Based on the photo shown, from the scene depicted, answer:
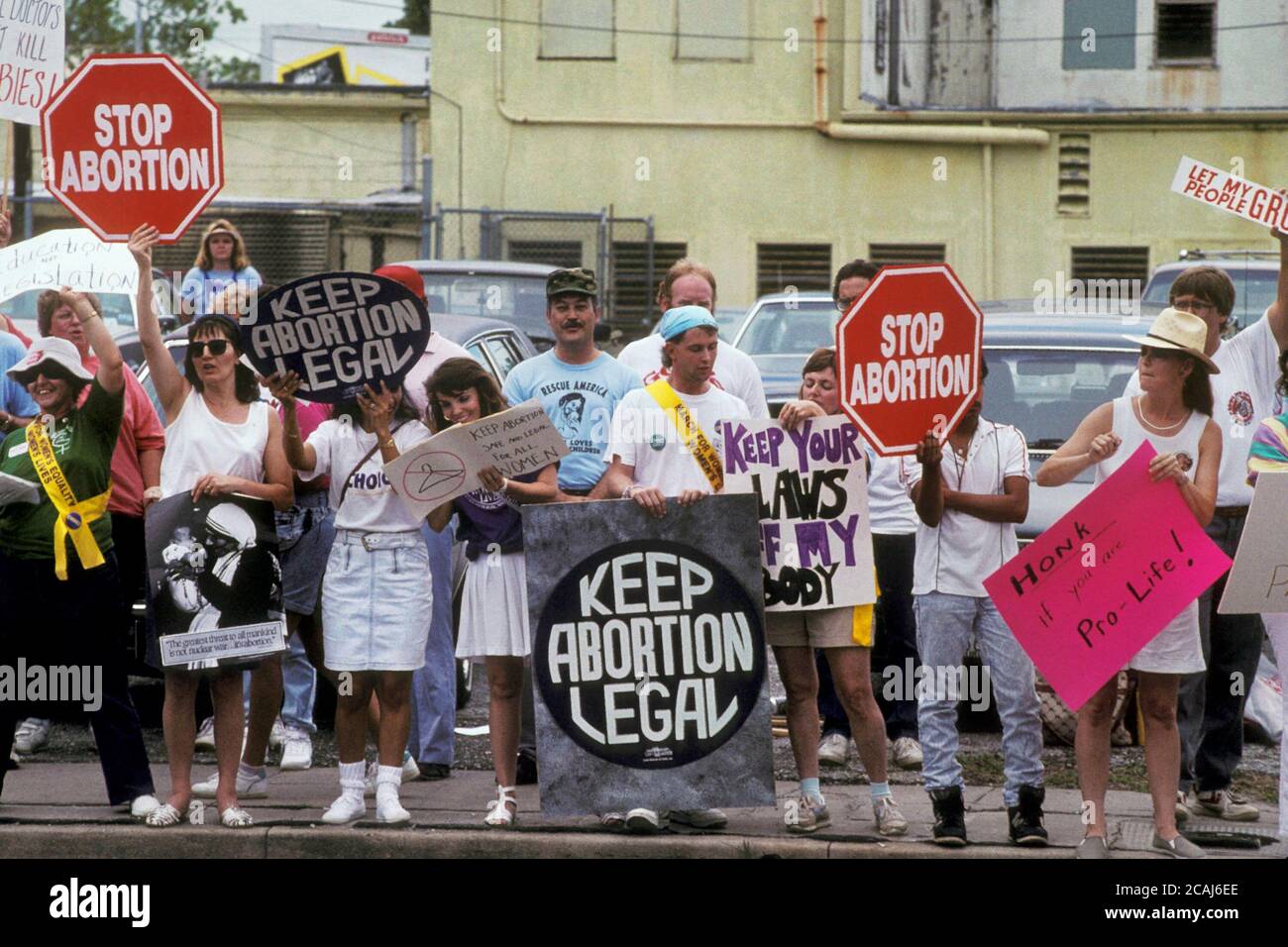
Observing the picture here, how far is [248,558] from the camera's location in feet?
23.8

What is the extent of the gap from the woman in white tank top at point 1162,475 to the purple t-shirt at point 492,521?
206cm

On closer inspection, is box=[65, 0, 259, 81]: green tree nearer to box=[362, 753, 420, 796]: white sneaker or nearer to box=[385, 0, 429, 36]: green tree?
box=[385, 0, 429, 36]: green tree

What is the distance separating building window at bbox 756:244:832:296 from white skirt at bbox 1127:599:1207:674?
20.1 meters

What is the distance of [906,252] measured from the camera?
26953 millimetres

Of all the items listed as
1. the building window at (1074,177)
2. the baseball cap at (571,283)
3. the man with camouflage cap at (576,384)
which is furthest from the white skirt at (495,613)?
the building window at (1074,177)

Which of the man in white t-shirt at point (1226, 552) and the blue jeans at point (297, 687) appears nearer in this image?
the man in white t-shirt at point (1226, 552)

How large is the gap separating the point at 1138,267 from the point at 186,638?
21.8 m

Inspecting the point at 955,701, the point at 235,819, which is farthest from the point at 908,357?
the point at 235,819

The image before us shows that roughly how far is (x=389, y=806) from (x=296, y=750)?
1372mm

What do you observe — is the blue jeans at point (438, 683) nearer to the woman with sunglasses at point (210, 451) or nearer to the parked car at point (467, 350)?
the parked car at point (467, 350)

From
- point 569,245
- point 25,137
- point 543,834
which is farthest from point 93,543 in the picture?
point 569,245

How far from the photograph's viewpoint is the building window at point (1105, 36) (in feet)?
90.7

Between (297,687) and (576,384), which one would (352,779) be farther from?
(576,384)

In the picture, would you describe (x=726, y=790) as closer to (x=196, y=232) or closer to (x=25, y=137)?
(x=25, y=137)
